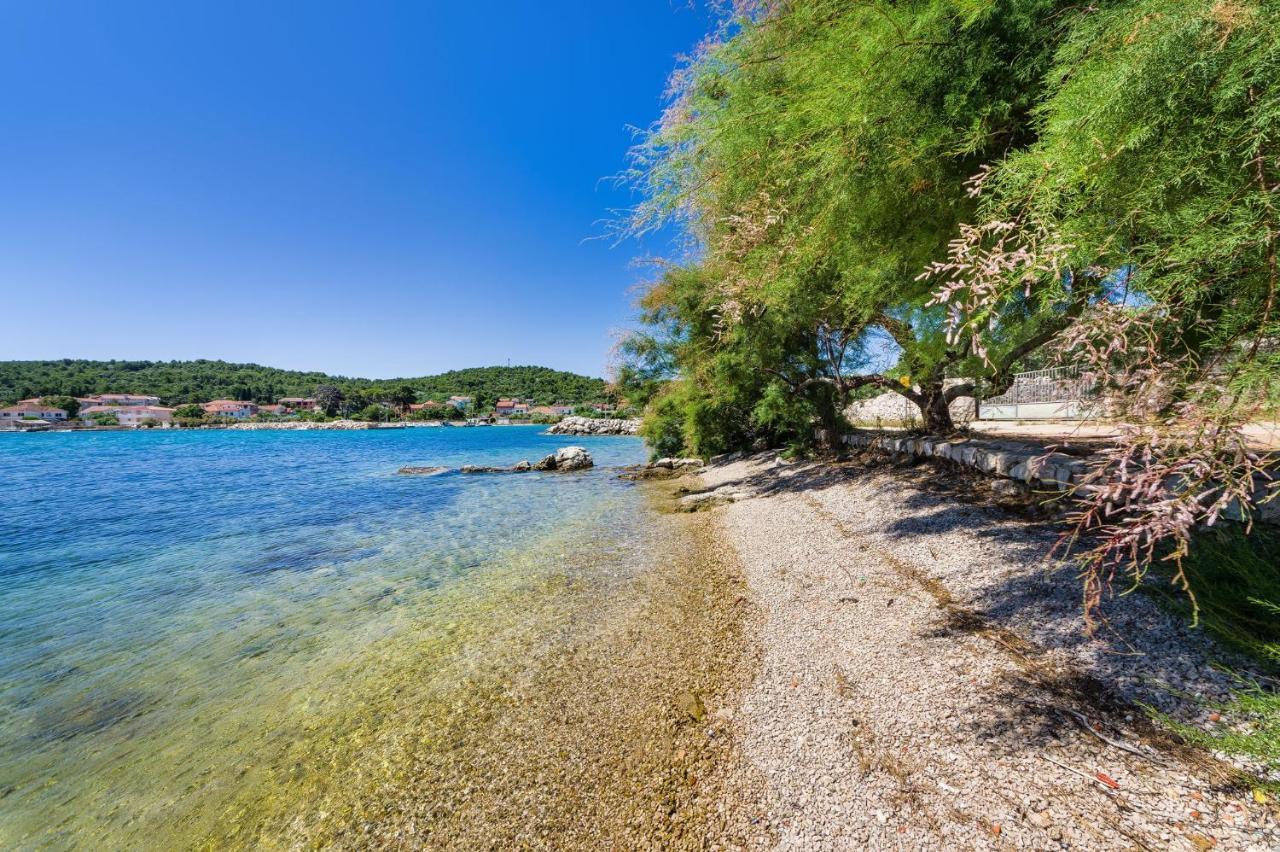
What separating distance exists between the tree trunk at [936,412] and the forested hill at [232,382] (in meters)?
78.5

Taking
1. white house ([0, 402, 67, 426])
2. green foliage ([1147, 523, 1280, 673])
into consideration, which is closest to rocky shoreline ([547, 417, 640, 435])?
green foliage ([1147, 523, 1280, 673])

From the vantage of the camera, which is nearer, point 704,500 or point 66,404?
point 704,500

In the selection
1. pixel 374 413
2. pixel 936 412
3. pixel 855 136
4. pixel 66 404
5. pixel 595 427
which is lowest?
pixel 595 427

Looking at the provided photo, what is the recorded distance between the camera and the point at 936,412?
10484 millimetres

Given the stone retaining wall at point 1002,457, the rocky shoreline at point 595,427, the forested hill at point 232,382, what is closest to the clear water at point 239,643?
the stone retaining wall at point 1002,457

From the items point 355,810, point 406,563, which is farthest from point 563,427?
point 355,810

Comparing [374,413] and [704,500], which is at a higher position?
[374,413]

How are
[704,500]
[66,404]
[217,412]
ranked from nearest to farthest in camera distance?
[704,500]
[66,404]
[217,412]

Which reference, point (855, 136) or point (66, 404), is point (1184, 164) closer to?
point (855, 136)

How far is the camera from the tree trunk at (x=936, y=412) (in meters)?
10.3

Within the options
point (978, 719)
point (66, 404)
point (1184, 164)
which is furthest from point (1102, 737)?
point (66, 404)

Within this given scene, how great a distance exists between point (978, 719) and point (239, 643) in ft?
25.3

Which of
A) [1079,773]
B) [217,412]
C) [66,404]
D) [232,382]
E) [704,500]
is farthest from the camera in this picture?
[232,382]

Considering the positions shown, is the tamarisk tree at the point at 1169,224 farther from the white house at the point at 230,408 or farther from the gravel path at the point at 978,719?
the white house at the point at 230,408
